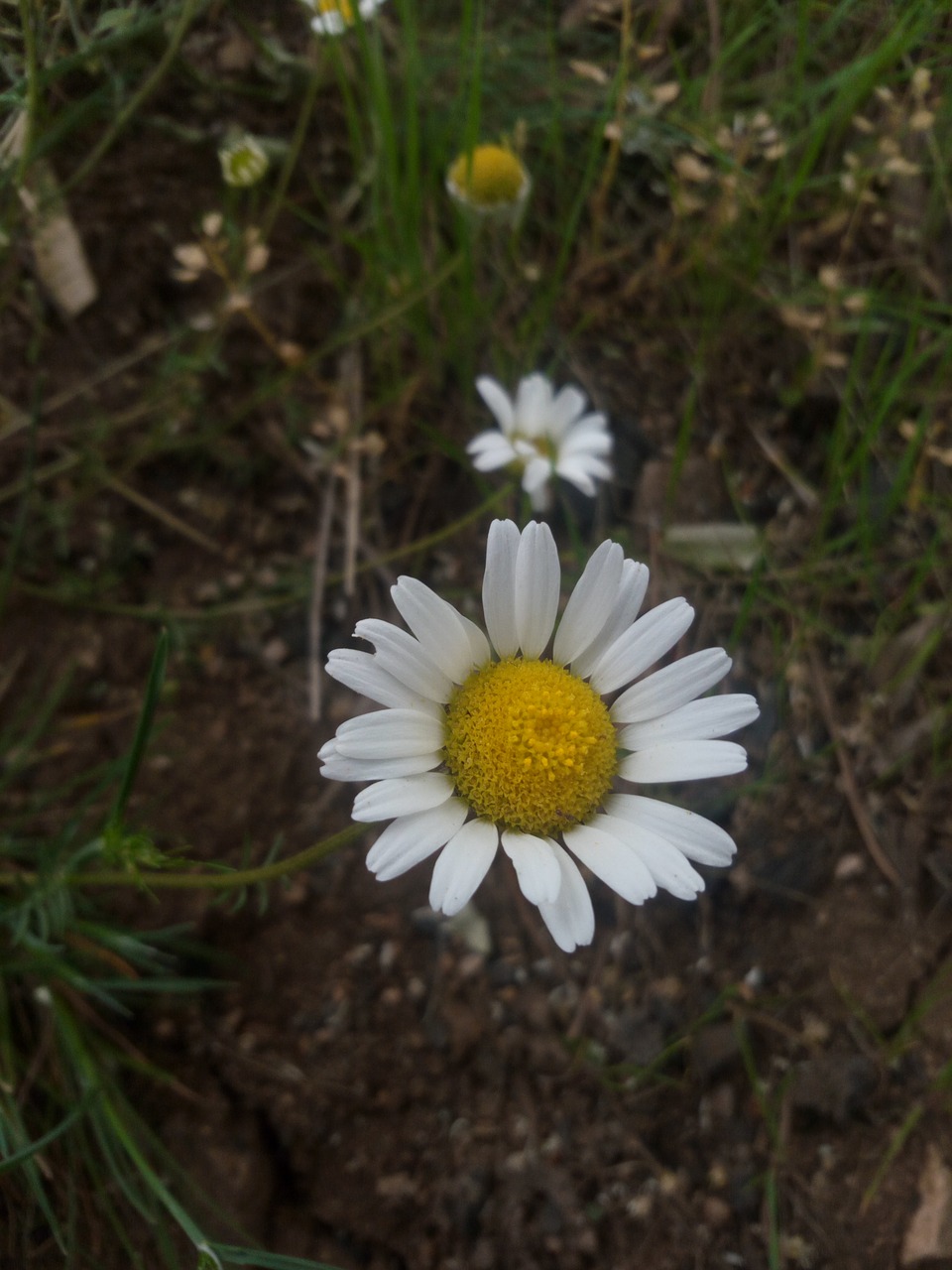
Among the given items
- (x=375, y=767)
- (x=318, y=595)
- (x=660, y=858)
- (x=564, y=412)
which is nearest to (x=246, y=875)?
(x=375, y=767)

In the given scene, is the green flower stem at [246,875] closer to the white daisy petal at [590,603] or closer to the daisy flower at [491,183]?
the white daisy petal at [590,603]

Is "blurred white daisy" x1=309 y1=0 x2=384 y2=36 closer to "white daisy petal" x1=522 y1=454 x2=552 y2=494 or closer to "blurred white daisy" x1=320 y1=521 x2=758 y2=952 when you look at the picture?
"white daisy petal" x1=522 y1=454 x2=552 y2=494

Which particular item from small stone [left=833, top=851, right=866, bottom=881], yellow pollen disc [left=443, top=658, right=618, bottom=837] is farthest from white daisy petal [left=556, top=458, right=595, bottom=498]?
small stone [left=833, top=851, right=866, bottom=881]

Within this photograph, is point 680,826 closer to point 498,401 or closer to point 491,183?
point 498,401

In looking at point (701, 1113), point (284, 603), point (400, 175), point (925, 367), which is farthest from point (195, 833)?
point (925, 367)

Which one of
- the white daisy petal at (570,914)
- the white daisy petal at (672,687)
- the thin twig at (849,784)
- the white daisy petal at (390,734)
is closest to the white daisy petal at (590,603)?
the white daisy petal at (672,687)
